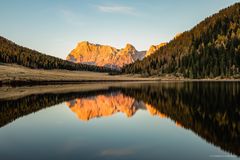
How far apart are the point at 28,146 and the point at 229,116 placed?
2050 centimetres

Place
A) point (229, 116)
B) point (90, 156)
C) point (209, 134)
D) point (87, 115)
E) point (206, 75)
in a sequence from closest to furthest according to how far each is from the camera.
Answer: point (90, 156)
point (209, 134)
point (229, 116)
point (87, 115)
point (206, 75)

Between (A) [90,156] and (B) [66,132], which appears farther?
(B) [66,132]

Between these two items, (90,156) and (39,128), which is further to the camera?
(39,128)

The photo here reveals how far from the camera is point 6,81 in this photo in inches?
4311

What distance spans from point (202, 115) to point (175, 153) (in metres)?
15.2

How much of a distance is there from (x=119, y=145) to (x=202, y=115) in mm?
14850

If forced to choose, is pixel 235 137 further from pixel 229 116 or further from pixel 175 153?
pixel 229 116

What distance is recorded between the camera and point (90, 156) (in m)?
16.6

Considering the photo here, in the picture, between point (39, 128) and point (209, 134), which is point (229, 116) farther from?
point (39, 128)

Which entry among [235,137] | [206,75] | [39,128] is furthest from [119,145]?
[206,75]

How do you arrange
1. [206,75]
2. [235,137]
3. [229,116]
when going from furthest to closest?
1. [206,75]
2. [229,116]
3. [235,137]

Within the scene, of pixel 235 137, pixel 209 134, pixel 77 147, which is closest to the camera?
pixel 77 147

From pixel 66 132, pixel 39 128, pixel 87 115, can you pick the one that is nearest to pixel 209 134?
pixel 66 132

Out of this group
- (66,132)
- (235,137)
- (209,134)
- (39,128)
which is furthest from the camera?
(39,128)
